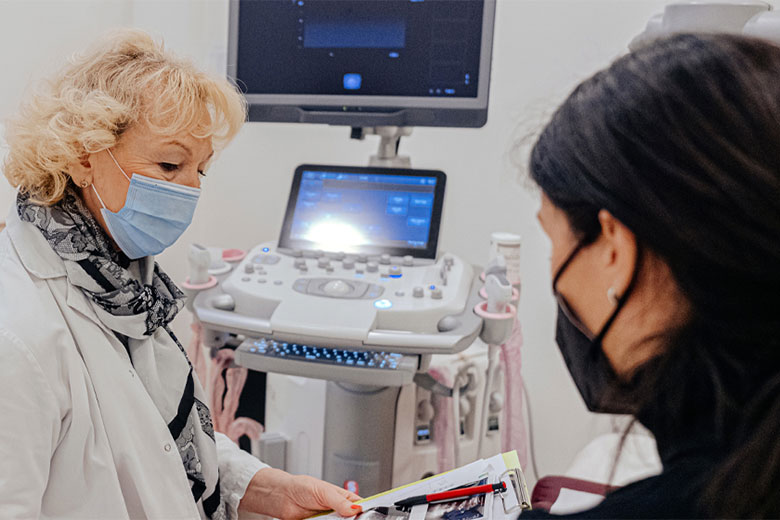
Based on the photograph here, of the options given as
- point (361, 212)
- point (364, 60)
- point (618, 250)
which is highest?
point (364, 60)

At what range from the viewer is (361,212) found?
5.86ft

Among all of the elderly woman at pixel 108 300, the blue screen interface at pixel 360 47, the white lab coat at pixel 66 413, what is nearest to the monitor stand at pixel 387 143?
the blue screen interface at pixel 360 47

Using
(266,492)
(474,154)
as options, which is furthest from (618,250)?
(474,154)

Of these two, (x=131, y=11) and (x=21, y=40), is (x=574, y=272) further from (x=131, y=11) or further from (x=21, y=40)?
(x=131, y=11)

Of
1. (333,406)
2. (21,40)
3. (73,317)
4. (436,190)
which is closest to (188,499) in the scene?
(73,317)

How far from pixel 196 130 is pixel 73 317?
1.10 feet

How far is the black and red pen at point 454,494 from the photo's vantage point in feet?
3.16

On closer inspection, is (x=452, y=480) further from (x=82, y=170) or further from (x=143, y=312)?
(x=82, y=170)

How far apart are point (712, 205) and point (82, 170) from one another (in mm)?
883

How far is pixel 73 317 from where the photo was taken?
968mm

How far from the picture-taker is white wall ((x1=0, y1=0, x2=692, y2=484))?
7.27 ft

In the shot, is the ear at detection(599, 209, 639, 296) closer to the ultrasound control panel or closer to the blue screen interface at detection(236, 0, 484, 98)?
the ultrasound control panel

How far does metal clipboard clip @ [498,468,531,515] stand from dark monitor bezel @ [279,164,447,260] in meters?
0.82

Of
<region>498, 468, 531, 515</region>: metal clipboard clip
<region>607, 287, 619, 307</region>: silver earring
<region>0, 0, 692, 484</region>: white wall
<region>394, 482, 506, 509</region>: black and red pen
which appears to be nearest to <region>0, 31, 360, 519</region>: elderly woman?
<region>394, 482, 506, 509</region>: black and red pen
